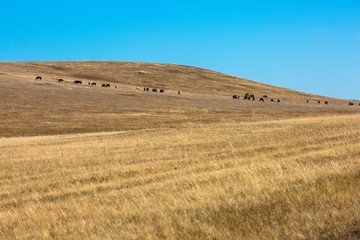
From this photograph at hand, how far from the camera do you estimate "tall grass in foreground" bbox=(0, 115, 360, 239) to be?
22.7 feet

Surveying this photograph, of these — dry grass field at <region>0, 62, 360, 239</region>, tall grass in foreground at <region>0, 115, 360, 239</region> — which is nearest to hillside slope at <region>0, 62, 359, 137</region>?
dry grass field at <region>0, 62, 360, 239</region>

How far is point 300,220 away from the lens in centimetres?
672

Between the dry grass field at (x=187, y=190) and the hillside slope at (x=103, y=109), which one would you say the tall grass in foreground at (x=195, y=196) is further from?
the hillside slope at (x=103, y=109)

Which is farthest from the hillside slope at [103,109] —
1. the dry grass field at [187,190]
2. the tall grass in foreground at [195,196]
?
the tall grass in foreground at [195,196]

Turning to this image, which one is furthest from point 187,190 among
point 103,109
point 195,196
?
point 103,109

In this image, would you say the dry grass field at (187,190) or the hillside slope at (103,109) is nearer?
the dry grass field at (187,190)

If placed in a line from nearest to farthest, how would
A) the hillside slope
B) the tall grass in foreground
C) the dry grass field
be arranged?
the tall grass in foreground, the dry grass field, the hillside slope

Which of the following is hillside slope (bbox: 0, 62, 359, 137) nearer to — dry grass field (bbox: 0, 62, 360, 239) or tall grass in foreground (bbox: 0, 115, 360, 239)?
dry grass field (bbox: 0, 62, 360, 239)

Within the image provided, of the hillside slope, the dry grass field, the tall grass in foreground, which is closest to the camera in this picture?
the tall grass in foreground

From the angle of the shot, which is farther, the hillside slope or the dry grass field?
the hillside slope

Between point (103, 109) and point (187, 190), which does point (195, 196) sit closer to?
point (187, 190)

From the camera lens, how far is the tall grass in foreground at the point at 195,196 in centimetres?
692

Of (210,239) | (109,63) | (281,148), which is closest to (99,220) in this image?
(210,239)

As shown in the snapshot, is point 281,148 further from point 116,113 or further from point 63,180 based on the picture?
point 116,113
